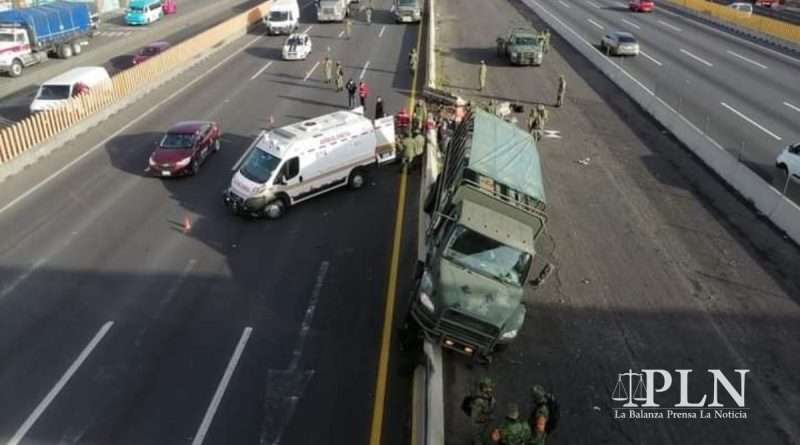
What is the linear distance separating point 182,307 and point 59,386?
3.37 metres

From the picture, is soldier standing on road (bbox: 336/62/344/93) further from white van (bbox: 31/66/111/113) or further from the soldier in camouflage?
the soldier in camouflage

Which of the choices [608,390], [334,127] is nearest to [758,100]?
[334,127]

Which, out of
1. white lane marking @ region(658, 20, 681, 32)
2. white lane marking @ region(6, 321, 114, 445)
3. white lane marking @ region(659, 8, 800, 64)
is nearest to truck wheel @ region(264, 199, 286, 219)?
white lane marking @ region(6, 321, 114, 445)

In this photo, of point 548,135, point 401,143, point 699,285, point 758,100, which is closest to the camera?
point 699,285

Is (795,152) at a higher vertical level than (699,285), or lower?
higher

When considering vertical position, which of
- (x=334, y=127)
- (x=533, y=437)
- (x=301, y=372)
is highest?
(x=334, y=127)

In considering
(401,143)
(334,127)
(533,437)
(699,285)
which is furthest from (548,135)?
(533,437)

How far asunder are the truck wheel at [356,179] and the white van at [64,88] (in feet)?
50.5

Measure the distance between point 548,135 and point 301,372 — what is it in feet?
59.3

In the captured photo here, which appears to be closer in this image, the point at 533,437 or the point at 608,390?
the point at 533,437

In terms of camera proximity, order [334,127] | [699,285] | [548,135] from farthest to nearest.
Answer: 1. [548,135]
2. [334,127]
3. [699,285]

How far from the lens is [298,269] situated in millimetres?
17453

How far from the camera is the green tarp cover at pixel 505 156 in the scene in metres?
15.6

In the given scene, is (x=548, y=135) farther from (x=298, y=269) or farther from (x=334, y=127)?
(x=298, y=269)
